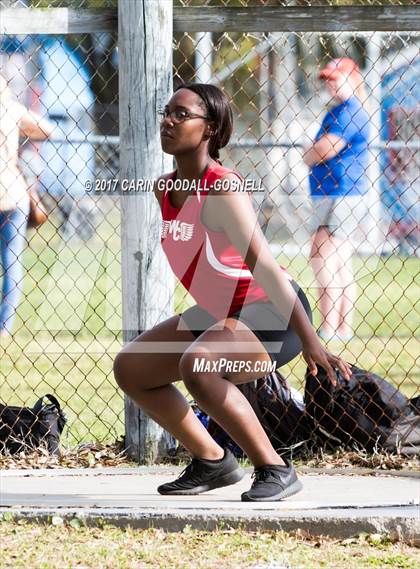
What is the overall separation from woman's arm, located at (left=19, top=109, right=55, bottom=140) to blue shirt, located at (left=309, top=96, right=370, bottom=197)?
176 centimetres

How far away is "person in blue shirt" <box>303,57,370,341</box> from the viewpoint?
24.9ft

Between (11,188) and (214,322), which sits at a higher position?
(11,188)

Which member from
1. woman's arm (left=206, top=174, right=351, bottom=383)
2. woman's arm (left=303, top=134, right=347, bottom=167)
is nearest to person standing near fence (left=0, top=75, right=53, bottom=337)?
woman's arm (left=303, top=134, right=347, bottom=167)

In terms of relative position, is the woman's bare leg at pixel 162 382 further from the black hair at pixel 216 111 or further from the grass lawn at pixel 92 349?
the grass lawn at pixel 92 349

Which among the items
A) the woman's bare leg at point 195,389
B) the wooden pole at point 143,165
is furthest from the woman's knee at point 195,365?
the wooden pole at point 143,165

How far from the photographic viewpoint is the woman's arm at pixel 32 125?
7.29 meters

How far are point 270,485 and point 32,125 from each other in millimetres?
3951

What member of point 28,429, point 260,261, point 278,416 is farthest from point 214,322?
point 28,429

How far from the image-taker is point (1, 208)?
766 centimetres

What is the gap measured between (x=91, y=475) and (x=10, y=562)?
4.67 ft

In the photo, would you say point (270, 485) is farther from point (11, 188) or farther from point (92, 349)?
→ point (92, 349)

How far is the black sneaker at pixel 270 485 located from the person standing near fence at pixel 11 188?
286 cm

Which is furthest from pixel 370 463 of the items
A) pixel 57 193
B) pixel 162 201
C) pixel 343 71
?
pixel 57 193

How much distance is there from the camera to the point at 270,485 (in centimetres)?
430
